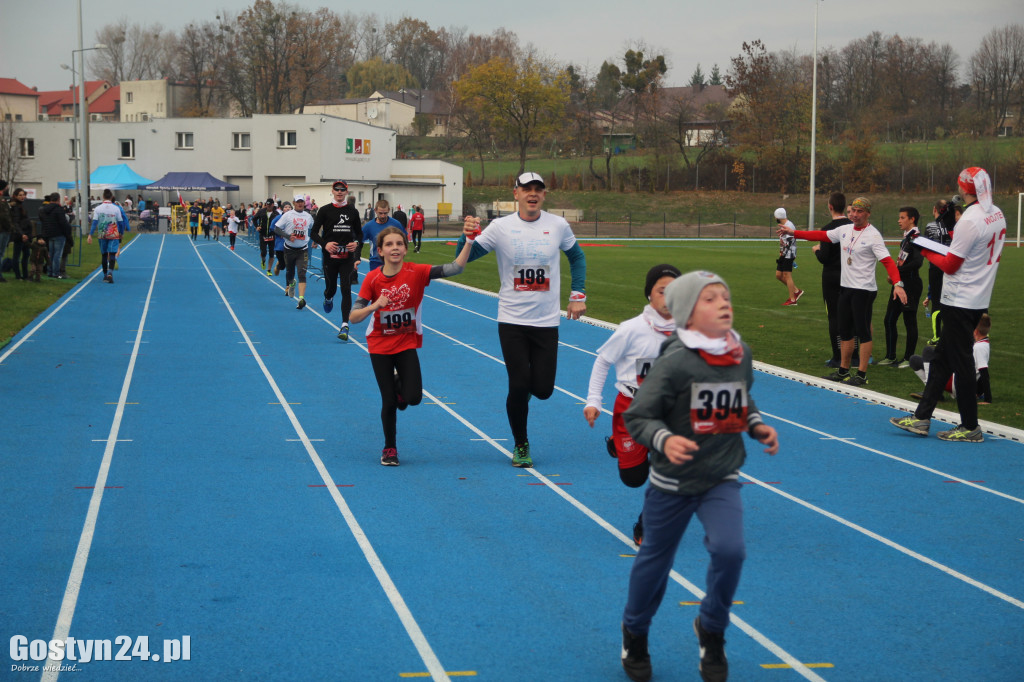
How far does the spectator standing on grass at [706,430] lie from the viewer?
3982 millimetres

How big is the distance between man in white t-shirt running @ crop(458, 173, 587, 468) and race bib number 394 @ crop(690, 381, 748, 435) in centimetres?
359

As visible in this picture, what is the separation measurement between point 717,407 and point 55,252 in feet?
77.4

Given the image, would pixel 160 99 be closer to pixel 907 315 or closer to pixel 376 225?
pixel 376 225

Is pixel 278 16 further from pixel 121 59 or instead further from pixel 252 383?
pixel 252 383

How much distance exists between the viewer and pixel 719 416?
4.06m

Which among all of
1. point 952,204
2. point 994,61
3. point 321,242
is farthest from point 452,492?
point 994,61

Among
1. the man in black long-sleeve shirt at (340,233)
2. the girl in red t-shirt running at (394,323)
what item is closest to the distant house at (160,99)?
the man in black long-sleeve shirt at (340,233)

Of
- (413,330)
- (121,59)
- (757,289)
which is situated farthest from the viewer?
(121,59)

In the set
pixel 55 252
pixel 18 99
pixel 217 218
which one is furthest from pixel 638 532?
pixel 18 99

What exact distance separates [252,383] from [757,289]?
1669cm

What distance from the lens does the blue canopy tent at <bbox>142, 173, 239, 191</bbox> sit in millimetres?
64250

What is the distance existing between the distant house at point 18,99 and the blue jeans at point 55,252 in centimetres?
12180

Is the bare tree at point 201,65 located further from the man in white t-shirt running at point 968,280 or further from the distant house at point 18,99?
the man in white t-shirt running at point 968,280

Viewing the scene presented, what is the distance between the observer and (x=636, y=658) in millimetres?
4258
